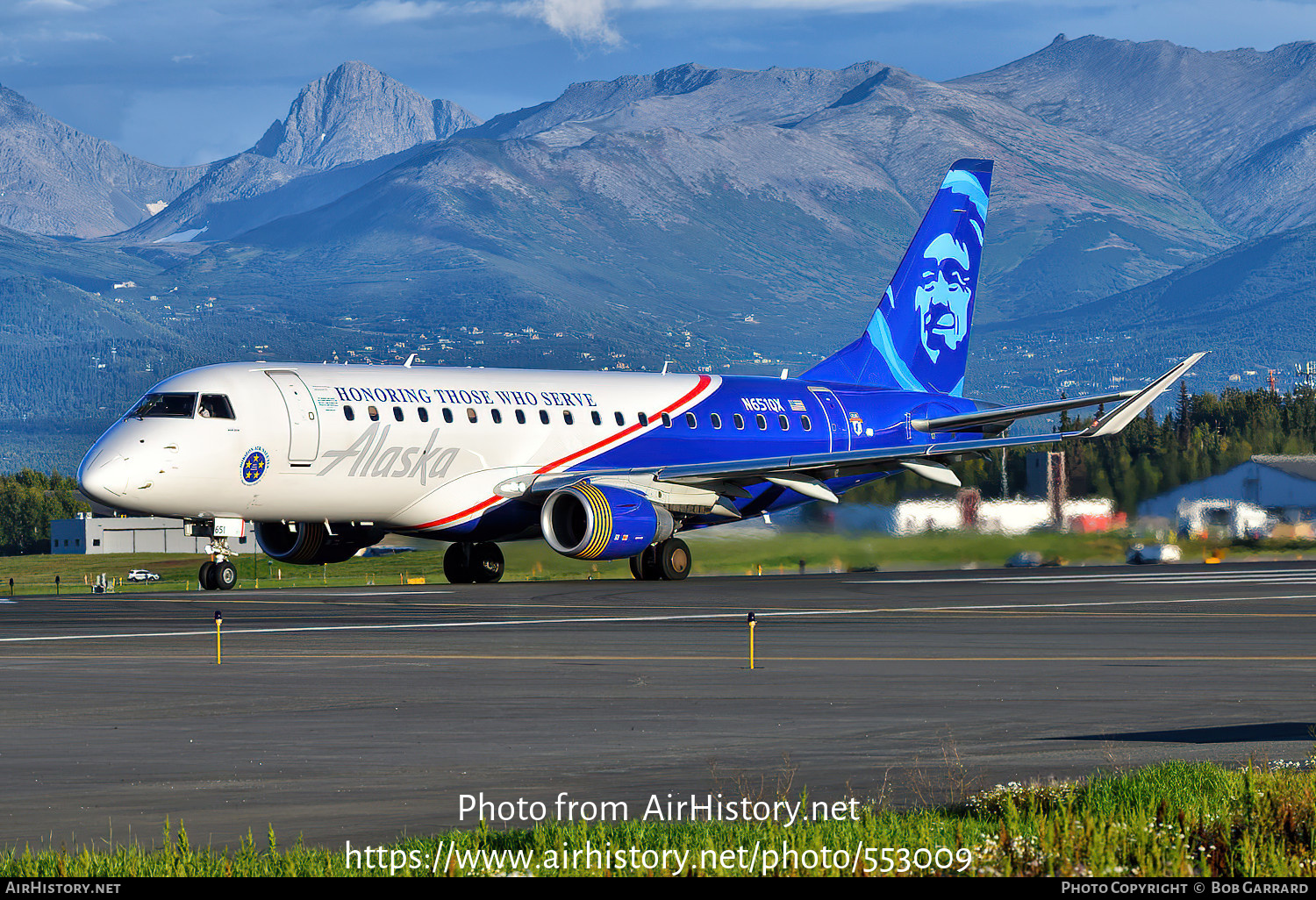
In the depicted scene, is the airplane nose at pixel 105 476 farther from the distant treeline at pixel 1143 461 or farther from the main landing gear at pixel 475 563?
the distant treeline at pixel 1143 461

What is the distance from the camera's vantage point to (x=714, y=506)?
42.7 m

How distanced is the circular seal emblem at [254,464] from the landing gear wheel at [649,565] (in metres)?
9.47

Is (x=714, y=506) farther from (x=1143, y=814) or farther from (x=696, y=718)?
(x=1143, y=814)

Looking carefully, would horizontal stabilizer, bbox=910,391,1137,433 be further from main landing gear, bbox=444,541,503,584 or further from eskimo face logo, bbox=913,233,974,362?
main landing gear, bbox=444,541,503,584

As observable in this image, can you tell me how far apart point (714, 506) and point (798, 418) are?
520 cm

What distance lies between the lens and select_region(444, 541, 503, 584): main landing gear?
42.8 metres

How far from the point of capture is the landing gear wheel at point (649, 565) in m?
41.8

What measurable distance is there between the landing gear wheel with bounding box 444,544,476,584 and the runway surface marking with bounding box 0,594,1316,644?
537 inches

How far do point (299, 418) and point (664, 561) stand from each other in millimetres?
9365

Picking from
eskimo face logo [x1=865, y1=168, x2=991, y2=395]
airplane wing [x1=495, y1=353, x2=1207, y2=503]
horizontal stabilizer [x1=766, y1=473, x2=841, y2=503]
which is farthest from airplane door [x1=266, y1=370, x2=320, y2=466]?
eskimo face logo [x1=865, y1=168, x2=991, y2=395]

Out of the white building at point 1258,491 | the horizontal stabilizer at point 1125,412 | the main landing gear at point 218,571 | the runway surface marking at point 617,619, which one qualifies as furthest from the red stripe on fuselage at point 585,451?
the white building at point 1258,491

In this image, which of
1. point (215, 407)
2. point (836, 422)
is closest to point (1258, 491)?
point (836, 422)
